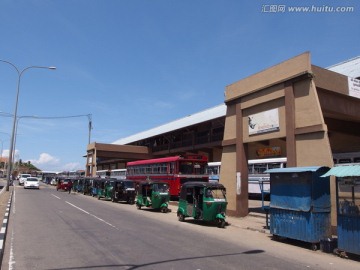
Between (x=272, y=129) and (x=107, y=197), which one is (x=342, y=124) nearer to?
(x=272, y=129)

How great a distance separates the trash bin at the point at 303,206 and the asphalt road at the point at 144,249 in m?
0.57

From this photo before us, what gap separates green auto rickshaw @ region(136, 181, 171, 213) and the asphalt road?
24.7 ft

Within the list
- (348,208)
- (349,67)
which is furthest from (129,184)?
(348,208)

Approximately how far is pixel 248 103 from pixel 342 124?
730 cm

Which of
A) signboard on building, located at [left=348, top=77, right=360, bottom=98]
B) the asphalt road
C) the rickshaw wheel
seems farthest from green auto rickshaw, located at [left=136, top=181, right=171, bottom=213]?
signboard on building, located at [left=348, top=77, right=360, bottom=98]

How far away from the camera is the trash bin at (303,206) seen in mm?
12062

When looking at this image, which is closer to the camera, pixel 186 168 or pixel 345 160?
pixel 345 160

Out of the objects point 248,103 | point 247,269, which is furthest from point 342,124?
point 247,269

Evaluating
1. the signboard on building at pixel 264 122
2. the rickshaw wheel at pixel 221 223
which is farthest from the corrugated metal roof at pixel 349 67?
the rickshaw wheel at pixel 221 223

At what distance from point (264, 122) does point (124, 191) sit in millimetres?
15574

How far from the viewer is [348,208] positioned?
36.1ft

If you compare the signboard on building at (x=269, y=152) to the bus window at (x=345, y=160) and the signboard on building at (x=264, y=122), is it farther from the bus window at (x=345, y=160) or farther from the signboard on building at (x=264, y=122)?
the signboard on building at (x=264, y=122)

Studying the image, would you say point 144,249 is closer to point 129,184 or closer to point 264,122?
point 264,122

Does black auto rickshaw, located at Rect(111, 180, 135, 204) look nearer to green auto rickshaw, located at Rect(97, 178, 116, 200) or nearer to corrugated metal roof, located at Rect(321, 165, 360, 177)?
green auto rickshaw, located at Rect(97, 178, 116, 200)
